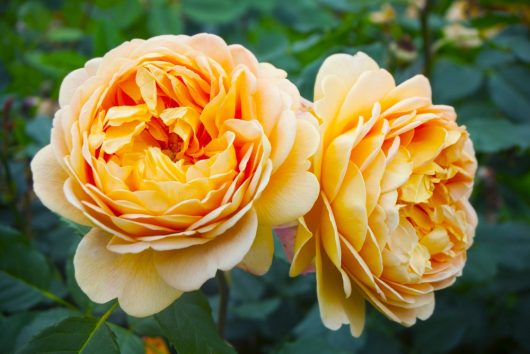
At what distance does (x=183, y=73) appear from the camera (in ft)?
2.35

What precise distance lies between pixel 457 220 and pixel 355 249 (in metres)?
0.19

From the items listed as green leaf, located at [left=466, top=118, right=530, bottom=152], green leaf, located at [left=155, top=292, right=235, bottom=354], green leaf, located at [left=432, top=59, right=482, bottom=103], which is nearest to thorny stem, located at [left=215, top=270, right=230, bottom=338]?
green leaf, located at [left=155, top=292, right=235, bottom=354]

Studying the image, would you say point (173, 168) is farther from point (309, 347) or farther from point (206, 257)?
point (309, 347)

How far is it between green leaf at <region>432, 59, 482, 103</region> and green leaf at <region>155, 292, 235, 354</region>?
3.22 feet

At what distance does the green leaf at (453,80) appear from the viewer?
4.96 feet

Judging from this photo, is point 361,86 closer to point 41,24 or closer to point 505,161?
point 505,161

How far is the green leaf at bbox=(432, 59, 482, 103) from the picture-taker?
4.96 feet

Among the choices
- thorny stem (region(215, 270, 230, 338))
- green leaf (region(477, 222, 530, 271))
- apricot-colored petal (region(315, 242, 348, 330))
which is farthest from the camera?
green leaf (region(477, 222, 530, 271))

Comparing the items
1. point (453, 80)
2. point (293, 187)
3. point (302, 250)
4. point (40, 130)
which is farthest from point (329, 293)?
point (453, 80)

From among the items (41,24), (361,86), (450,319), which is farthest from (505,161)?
(41,24)

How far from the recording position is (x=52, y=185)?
0.71 m

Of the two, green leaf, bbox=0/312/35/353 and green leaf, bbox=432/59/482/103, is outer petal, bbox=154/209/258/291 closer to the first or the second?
green leaf, bbox=0/312/35/353

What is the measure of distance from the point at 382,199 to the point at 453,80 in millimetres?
921

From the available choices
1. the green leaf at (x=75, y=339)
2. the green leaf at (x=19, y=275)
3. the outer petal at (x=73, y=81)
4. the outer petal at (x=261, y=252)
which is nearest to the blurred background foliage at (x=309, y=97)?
the green leaf at (x=19, y=275)
